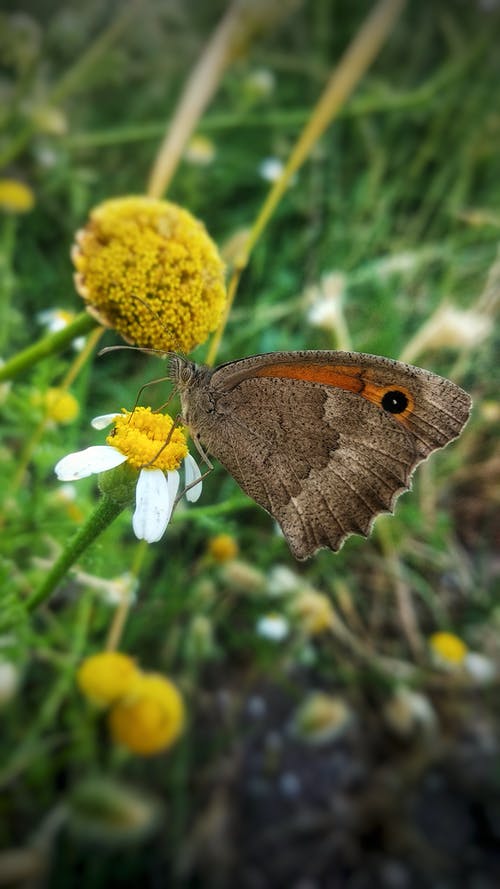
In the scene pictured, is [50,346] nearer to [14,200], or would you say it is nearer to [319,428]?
[319,428]

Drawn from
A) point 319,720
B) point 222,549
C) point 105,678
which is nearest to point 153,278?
point 105,678

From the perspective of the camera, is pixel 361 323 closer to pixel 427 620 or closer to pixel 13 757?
pixel 427 620

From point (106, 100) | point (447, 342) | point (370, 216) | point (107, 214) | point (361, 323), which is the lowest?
point (107, 214)

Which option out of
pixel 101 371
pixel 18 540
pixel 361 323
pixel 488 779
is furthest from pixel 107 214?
pixel 488 779

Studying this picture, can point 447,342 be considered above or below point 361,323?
below

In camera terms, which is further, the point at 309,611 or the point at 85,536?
the point at 309,611

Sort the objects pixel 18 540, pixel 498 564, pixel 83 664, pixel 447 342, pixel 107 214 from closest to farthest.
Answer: pixel 107 214 → pixel 18 540 → pixel 83 664 → pixel 447 342 → pixel 498 564

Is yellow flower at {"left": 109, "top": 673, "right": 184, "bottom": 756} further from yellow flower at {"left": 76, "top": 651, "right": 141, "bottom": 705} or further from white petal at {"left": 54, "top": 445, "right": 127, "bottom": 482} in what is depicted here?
white petal at {"left": 54, "top": 445, "right": 127, "bottom": 482}
